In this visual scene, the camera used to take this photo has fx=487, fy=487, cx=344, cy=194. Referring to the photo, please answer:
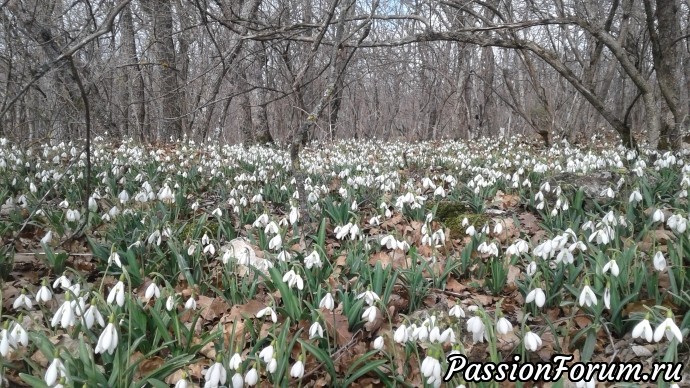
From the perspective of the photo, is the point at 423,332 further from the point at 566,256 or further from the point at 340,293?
the point at 566,256

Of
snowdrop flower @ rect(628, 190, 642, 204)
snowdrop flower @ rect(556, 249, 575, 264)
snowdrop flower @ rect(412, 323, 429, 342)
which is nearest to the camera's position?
snowdrop flower @ rect(412, 323, 429, 342)

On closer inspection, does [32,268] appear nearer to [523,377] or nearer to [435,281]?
[435,281]

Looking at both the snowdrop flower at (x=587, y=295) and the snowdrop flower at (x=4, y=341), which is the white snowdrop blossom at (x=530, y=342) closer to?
the snowdrop flower at (x=587, y=295)

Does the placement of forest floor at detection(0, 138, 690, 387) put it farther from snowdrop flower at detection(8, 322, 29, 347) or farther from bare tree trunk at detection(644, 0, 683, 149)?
bare tree trunk at detection(644, 0, 683, 149)

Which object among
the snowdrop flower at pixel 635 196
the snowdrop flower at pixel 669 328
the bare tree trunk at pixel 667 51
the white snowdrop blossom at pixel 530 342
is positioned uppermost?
the bare tree trunk at pixel 667 51

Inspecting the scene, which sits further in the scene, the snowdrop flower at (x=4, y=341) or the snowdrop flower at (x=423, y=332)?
the snowdrop flower at (x=423, y=332)

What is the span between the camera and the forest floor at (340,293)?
1.80 metres

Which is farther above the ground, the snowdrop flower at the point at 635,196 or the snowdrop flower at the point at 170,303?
the snowdrop flower at the point at 635,196

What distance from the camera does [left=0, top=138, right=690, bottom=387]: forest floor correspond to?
180 cm

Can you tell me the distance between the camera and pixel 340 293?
2408 millimetres

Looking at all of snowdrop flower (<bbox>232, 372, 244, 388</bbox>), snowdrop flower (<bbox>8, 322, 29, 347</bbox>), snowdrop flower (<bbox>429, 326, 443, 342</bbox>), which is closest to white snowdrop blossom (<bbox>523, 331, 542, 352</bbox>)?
snowdrop flower (<bbox>429, 326, 443, 342</bbox>)

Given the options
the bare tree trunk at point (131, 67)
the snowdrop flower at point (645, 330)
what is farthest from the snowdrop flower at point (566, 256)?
the bare tree trunk at point (131, 67)

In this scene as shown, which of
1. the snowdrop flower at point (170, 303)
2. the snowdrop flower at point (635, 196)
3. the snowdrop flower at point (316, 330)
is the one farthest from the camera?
the snowdrop flower at point (635, 196)

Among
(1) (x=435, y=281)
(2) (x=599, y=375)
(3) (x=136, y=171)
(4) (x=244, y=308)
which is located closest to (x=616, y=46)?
(1) (x=435, y=281)
